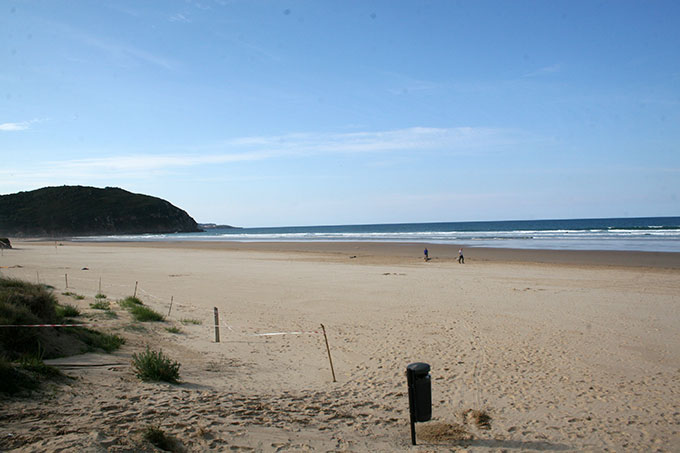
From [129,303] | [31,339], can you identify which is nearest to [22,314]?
[31,339]

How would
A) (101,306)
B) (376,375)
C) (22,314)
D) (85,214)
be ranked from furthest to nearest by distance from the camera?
(85,214)
(101,306)
(376,375)
(22,314)

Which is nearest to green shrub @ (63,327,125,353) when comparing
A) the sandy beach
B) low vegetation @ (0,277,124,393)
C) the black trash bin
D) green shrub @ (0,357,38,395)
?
low vegetation @ (0,277,124,393)

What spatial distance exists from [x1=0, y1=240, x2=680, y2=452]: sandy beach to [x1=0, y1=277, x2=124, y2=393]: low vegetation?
31 cm

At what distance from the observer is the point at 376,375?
8195 millimetres

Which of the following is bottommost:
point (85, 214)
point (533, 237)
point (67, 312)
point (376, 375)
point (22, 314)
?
point (376, 375)

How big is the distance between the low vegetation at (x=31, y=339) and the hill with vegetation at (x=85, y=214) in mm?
126928

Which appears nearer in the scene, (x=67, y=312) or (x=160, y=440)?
→ (x=160, y=440)

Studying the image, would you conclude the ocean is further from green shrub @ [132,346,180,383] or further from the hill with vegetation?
green shrub @ [132,346,180,383]

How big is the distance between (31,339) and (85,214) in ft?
462

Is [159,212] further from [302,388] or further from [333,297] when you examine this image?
[302,388]

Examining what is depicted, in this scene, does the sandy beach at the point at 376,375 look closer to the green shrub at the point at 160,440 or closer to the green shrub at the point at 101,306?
the green shrub at the point at 160,440

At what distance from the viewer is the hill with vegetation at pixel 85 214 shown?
119 meters

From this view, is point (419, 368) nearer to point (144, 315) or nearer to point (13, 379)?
point (13, 379)

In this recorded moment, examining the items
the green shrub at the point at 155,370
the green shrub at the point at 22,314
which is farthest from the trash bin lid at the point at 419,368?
the green shrub at the point at 22,314
